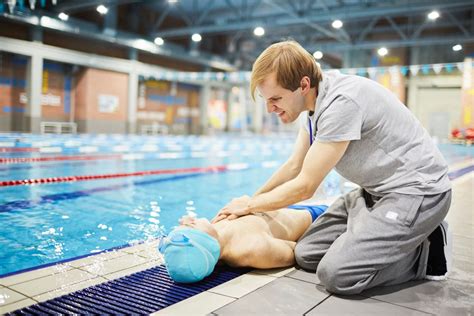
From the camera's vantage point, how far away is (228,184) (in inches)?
261

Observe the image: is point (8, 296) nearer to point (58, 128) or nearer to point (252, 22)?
point (252, 22)

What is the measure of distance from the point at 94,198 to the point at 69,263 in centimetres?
255

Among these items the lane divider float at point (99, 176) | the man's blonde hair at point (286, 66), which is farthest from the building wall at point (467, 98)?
the man's blonde hair at point (286, 66)

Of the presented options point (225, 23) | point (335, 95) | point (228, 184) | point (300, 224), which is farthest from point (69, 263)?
point (225, 23)

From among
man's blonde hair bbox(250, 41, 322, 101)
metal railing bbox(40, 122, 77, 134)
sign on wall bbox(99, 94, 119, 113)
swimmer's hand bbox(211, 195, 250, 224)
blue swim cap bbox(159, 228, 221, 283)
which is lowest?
blue swim cap bbox(159, 228, 221, 283)

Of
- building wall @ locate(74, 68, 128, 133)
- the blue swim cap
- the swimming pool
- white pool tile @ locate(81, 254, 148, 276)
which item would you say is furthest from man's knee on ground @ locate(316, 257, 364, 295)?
building wall @ locate(74, 68, 128, 133)

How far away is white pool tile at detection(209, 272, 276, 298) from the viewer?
198cm

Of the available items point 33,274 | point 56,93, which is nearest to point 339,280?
point 33,274

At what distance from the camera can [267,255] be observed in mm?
2252

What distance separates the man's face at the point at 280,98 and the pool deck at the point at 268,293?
861 millimetres

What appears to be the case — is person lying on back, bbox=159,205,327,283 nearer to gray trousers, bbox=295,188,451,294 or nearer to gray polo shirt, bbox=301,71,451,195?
gray trousers, bbox=295,188,451,294

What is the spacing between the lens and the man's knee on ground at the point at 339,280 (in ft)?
6.42

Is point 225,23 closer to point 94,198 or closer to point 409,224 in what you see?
point 94,198

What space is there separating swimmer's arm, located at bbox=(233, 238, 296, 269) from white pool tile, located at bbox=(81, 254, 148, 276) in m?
0.62
